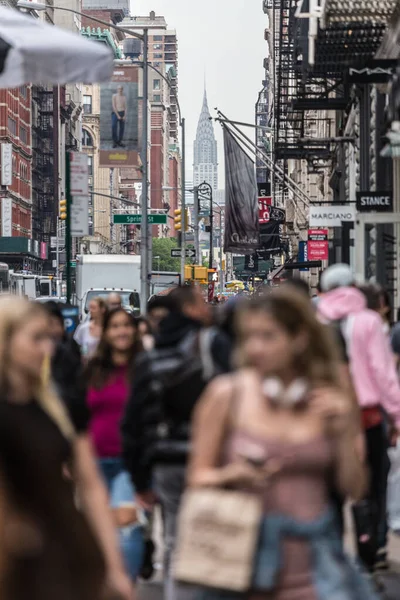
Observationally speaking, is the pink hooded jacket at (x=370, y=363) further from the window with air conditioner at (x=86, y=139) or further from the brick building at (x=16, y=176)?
the window with air conditioner at (x=86, y=139)

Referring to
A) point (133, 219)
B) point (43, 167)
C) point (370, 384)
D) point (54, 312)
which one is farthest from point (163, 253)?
point (370, 384)

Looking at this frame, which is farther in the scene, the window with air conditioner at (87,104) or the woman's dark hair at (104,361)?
the window with air conditioner at (87,104)

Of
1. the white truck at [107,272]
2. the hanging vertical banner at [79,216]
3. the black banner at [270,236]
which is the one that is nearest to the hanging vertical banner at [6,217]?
the black banner at [270,236]

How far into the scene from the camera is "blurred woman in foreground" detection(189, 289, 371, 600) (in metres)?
4.55

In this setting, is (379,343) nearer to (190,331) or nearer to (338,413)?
(190,331)

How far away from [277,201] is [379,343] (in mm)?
89833

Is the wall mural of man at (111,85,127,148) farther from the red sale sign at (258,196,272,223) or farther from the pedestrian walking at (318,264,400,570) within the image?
the red sale sign at (258,196,272,223)

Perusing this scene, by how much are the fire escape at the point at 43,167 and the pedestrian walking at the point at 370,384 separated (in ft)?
373

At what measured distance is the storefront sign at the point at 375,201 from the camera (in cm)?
2300

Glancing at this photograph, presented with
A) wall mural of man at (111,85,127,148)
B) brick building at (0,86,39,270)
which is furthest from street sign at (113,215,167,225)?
brick building at (0,86,39,270)

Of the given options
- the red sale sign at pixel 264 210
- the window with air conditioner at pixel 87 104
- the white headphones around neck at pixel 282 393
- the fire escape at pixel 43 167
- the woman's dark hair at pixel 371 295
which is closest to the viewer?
the white headphones around neck at pixel 282 393

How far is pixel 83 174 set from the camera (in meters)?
23.2

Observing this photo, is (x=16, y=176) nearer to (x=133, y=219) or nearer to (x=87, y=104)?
(x=133, y=219)

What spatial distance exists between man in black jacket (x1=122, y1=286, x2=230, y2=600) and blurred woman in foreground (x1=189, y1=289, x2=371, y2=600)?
1828 millimetres
